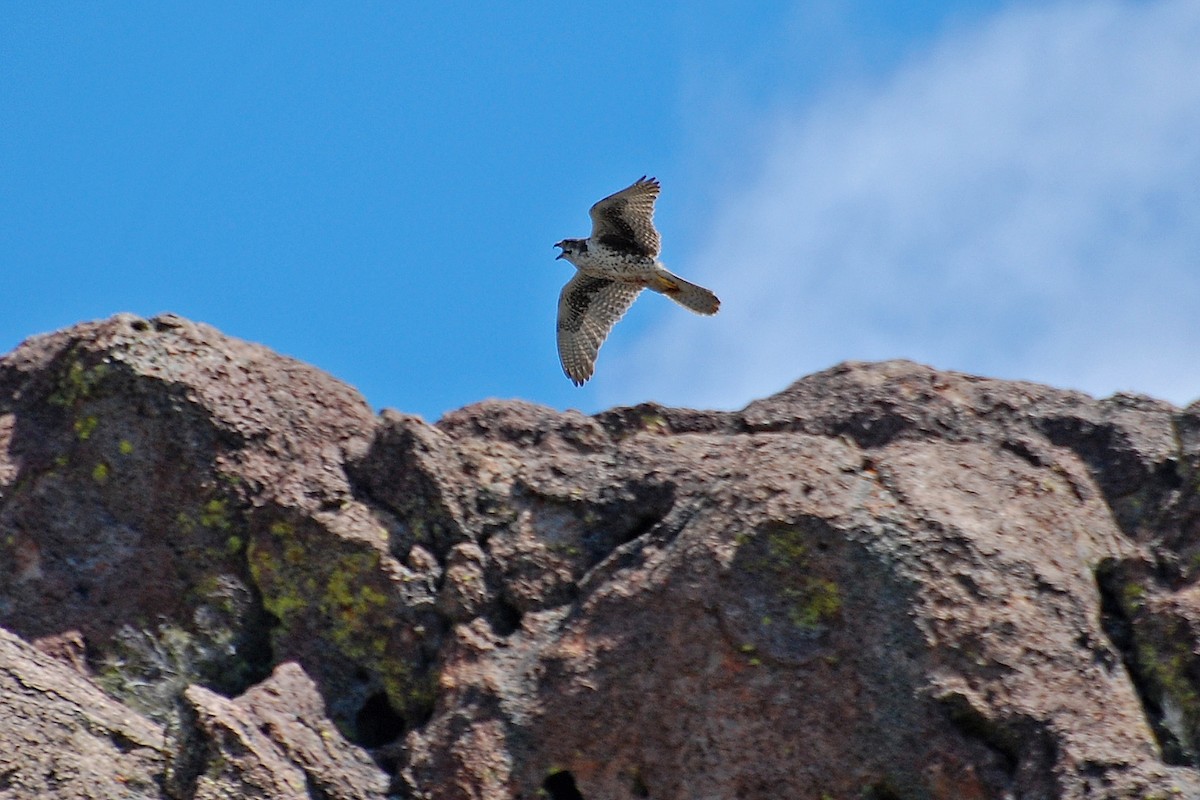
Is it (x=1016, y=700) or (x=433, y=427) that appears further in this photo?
(x=433, y=427)

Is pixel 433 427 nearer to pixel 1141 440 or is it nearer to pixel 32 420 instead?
pixel 32 420

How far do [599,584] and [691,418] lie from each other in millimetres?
1380

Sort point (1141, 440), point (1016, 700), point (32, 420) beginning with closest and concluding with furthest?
1. point (1016, 700)
2. point (1141, 440)
3. point (32, 420)

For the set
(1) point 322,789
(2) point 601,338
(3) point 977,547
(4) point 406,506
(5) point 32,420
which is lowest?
(1) point 322,789

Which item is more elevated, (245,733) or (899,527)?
(899,527)

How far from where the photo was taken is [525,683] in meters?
7.36

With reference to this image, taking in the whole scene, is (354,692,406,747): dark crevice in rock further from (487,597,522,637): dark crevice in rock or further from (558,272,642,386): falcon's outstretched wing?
(558,272,642,386): falcon's outstretched wing

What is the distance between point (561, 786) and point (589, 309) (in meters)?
6.91

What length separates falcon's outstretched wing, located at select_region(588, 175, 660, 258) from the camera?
12.4 metres

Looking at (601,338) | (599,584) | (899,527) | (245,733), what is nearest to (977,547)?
(899,527)

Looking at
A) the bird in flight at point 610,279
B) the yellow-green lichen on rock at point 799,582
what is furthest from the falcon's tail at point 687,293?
the yellow-green lichen on rock at point 799,582

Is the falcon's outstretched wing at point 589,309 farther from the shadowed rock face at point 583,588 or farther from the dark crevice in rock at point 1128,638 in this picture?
the dark crevice in rock at point 1128,638

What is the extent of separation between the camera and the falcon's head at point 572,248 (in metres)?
13.2

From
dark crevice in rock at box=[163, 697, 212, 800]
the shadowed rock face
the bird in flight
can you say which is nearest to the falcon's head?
the bird in flight
